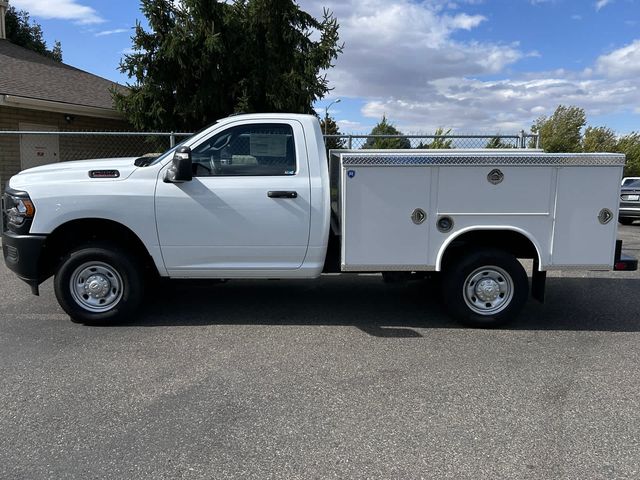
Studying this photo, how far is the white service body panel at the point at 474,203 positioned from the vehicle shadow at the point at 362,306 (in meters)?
0.75

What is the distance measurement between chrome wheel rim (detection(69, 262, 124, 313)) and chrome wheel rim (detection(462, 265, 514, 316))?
3514 mm

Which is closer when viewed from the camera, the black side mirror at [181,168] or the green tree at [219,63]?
the black side mirror at [181,168]

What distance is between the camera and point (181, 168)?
5.10 metres

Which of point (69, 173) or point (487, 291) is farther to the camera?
point (487, 291)

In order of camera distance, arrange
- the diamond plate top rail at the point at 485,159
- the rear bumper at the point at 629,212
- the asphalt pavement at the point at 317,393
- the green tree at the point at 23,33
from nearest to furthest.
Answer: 1. the asphalt pavement at the point at 317,393
2. the diamond plate top rail at the point at 485,159
3. the rear bumper at the point at 629,212
4. the green tree at the point at 23,33

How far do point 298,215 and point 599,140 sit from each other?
4667 cm

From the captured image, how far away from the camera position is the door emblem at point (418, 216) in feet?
17.6

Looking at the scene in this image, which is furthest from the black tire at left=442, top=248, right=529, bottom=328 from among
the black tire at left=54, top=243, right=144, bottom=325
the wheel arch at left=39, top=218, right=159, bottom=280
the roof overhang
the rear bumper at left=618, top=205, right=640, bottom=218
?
the rear bumper at left=618, top=205, right=640, bottom=218

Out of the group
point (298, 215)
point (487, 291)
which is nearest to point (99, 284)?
point (298, 215)

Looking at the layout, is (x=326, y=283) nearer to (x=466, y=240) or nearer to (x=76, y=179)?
(x=466, y=240)

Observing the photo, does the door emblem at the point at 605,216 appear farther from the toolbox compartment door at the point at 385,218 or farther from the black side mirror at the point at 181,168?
the black side mirror at the point at 181,168

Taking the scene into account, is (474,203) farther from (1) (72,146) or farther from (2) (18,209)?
(1) (72,146)

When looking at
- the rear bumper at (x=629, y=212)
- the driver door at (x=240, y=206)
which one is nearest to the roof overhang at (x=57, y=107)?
the driver door at (x=240, y=206)

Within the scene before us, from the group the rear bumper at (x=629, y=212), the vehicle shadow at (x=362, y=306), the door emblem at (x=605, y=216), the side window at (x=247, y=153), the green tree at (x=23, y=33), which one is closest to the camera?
the door emblem at (x=605, y=216)
